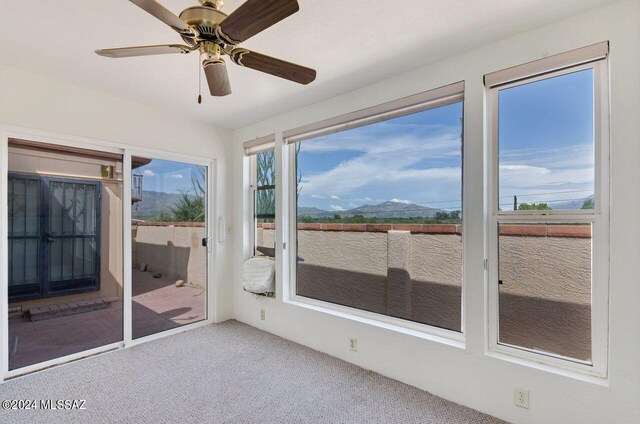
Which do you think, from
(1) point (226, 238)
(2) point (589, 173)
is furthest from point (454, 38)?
(1) point (226, 238)

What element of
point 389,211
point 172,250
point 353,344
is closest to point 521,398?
point 353,344

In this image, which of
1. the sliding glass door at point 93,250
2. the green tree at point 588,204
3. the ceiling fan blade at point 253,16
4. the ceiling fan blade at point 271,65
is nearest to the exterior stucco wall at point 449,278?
the green tree at point 588,204

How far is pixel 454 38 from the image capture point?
2002 mm

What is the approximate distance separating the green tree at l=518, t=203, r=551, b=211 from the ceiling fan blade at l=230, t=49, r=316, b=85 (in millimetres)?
1534

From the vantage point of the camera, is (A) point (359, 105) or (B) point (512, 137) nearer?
(B) point (512, 137)

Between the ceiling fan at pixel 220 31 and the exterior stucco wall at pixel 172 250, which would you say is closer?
the ceiling fan at pixel 220 31

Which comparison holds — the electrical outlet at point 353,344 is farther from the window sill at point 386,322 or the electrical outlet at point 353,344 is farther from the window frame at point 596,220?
the window frame at point 596,220

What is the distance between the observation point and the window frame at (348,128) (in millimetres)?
2281

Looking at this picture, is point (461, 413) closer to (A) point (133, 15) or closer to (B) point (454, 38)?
(B) point (454, 38)

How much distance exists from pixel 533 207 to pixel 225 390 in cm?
247

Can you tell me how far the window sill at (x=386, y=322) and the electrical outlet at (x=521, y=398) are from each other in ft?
1.22

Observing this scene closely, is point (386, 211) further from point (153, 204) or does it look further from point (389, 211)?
point (153, 204)

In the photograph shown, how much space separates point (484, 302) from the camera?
209cm

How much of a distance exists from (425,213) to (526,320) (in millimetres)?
964
